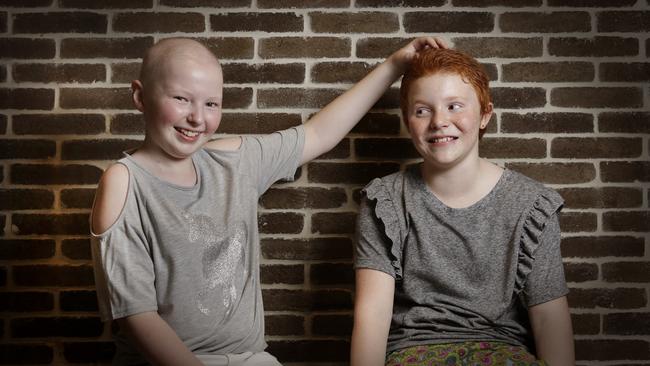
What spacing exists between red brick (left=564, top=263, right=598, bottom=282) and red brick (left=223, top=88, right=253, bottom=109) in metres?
1.41

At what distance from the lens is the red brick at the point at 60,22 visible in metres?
2.22

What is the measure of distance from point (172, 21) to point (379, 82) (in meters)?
0.84

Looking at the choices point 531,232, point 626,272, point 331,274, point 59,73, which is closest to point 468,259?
point 531,232

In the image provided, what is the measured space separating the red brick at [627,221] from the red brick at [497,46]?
70 centimetres

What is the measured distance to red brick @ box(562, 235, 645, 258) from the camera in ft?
7.52

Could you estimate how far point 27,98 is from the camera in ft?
7.39

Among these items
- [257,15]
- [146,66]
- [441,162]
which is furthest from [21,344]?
[441,162]

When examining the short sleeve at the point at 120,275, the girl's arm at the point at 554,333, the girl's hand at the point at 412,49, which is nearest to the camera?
the short sleeve at the point at 120,275

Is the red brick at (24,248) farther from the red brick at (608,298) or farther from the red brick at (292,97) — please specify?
the red brick at (608,298)

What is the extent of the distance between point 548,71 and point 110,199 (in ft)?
5.47

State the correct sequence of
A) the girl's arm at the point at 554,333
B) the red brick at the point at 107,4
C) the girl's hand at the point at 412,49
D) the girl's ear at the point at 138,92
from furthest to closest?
the red brick at the point at 107,4
the girl's hand at the point at 412,49
the girl's arm at the point at 554,333
the girl's ear at the point at 138,92

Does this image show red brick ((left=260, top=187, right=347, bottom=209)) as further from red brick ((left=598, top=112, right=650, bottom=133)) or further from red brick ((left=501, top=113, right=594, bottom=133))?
red brick ((left=598, top=112, right=650, bottom=133))

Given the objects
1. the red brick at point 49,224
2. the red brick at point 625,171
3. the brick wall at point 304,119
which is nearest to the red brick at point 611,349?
the brick wall at point 304,119

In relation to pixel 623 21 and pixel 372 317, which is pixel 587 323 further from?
pixel 623 21
